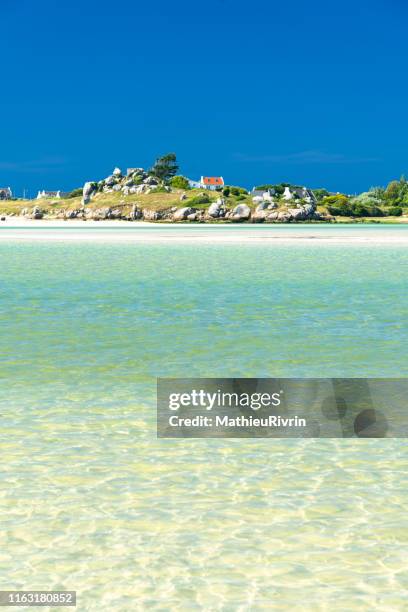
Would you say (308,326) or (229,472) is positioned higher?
(308,326)

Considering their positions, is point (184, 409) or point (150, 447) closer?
point (150, 447)

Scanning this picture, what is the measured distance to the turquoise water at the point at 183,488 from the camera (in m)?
6.71

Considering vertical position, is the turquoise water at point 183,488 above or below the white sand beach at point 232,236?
below

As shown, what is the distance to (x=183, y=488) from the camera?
8898 mm

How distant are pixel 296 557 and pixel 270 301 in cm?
2099

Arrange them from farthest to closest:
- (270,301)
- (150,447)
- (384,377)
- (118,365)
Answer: (270,301), (118,365), (384,377), (150,447)

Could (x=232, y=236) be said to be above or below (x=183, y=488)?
above

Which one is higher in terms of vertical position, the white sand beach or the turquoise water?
the white sand beach

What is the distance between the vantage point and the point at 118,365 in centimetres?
1594

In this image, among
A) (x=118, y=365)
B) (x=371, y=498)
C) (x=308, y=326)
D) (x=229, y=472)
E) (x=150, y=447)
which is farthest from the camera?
(x=308, y=326)

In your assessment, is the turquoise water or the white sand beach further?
the white sand beach

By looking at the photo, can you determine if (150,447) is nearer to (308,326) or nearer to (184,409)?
(184,409)

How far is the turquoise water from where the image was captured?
6.71 metres

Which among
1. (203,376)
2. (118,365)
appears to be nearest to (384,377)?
(203,376)
